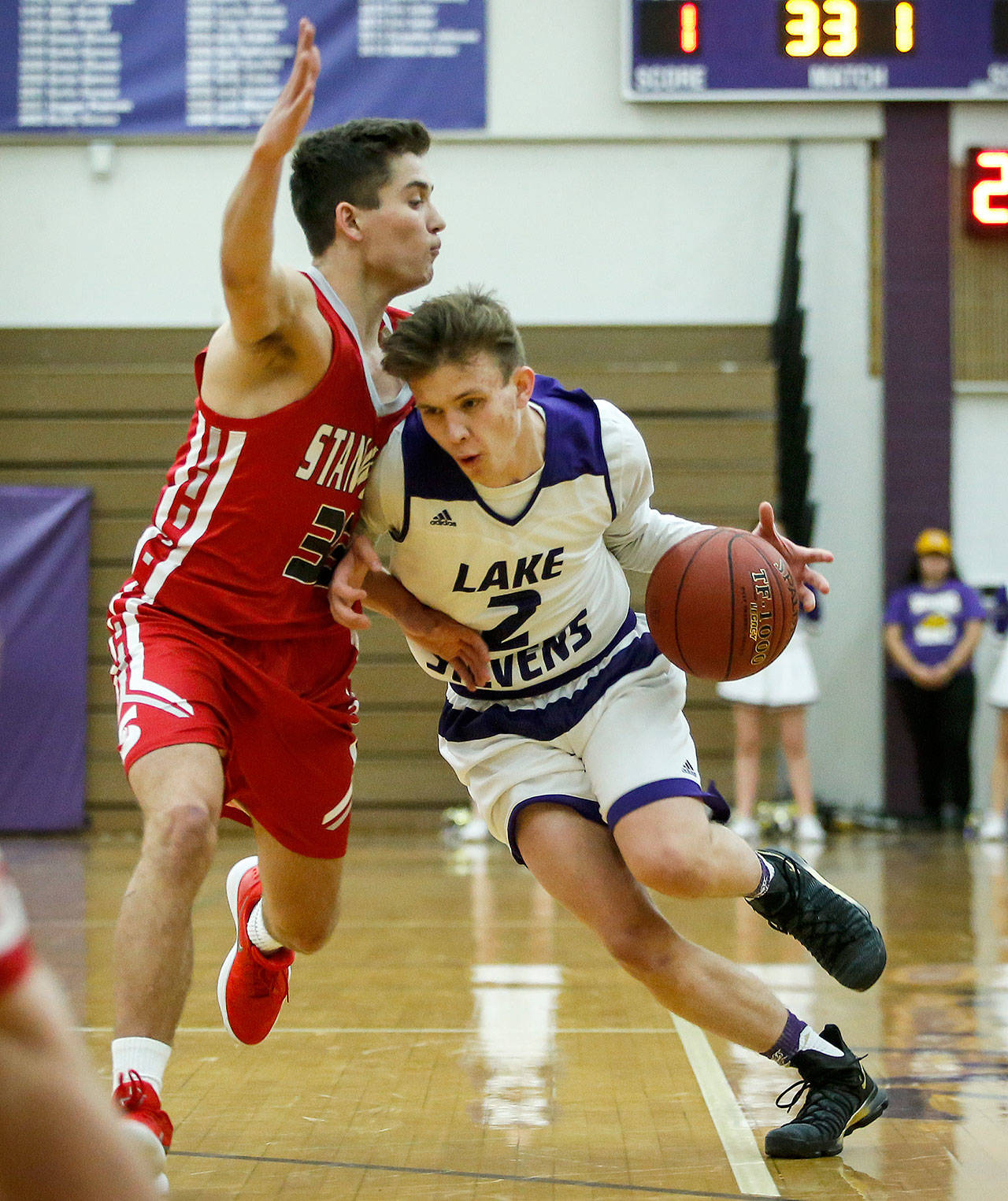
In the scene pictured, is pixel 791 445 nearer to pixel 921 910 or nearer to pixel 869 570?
pixel 869 570

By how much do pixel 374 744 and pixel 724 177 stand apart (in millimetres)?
4392

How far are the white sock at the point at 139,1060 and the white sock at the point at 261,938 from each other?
83 cm

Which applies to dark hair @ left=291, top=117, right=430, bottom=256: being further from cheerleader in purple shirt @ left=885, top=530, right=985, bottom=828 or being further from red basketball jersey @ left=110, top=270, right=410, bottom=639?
cheerleader in purple shirt @ left=885, top=530, right=985, bottom=828

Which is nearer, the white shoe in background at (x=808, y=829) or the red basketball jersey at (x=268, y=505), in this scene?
the red basketball jersey at (x=268, y=505)

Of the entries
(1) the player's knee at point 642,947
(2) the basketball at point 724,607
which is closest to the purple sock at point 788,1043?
(1) the player's knee at point 642,947

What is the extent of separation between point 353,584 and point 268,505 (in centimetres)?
23

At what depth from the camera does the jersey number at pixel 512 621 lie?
278cm

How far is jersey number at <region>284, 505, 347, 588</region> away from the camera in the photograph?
2752 mm

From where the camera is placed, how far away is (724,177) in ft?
30.7

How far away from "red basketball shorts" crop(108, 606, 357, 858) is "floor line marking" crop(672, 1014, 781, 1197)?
94 cm

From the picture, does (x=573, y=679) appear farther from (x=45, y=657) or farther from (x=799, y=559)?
(x=45, y=657)

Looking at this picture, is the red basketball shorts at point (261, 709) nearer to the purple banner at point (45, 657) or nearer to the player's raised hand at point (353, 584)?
the player's raised hand at point (353, 584)

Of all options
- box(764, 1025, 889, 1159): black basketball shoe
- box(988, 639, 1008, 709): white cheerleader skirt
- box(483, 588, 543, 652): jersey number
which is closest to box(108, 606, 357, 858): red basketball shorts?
box(483, 588, 543, 652): jersey number

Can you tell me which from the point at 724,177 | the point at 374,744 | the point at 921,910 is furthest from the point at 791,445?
the point at 921,910
